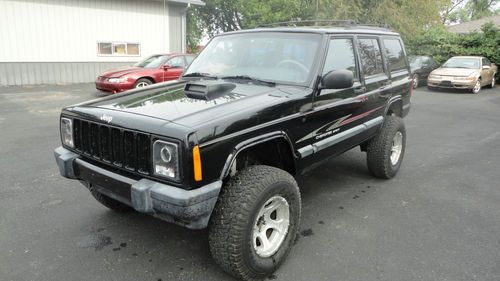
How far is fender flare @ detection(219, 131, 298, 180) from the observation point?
2623 mm

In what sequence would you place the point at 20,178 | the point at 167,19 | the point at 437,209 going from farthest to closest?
the point at 167,19, the point at 20,178, the point at 437,209

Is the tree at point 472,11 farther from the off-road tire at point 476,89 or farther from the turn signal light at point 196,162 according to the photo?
the turn signal light at point 196,162

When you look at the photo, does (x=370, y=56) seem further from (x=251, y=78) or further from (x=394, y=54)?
(x=251, y=78)

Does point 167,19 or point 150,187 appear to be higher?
point 167,19

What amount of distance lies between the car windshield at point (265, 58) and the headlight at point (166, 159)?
143 cm

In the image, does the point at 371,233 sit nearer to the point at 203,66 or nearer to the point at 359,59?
the point at 359,59

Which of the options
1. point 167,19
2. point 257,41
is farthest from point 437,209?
point 167,19

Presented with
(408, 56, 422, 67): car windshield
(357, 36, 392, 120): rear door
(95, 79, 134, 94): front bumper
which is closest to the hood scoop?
(357, 36, 392, 120): rear door

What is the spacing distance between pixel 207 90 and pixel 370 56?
227cm

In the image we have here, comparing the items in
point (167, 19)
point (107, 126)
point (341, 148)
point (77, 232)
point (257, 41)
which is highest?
point (167, 19)

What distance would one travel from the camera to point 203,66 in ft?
13.6

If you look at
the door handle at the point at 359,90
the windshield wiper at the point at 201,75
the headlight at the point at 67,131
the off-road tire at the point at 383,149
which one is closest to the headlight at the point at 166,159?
the headlight at the point at 67,131

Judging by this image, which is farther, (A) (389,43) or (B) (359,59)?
(A) (389,43)

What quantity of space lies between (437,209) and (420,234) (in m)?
0.74
